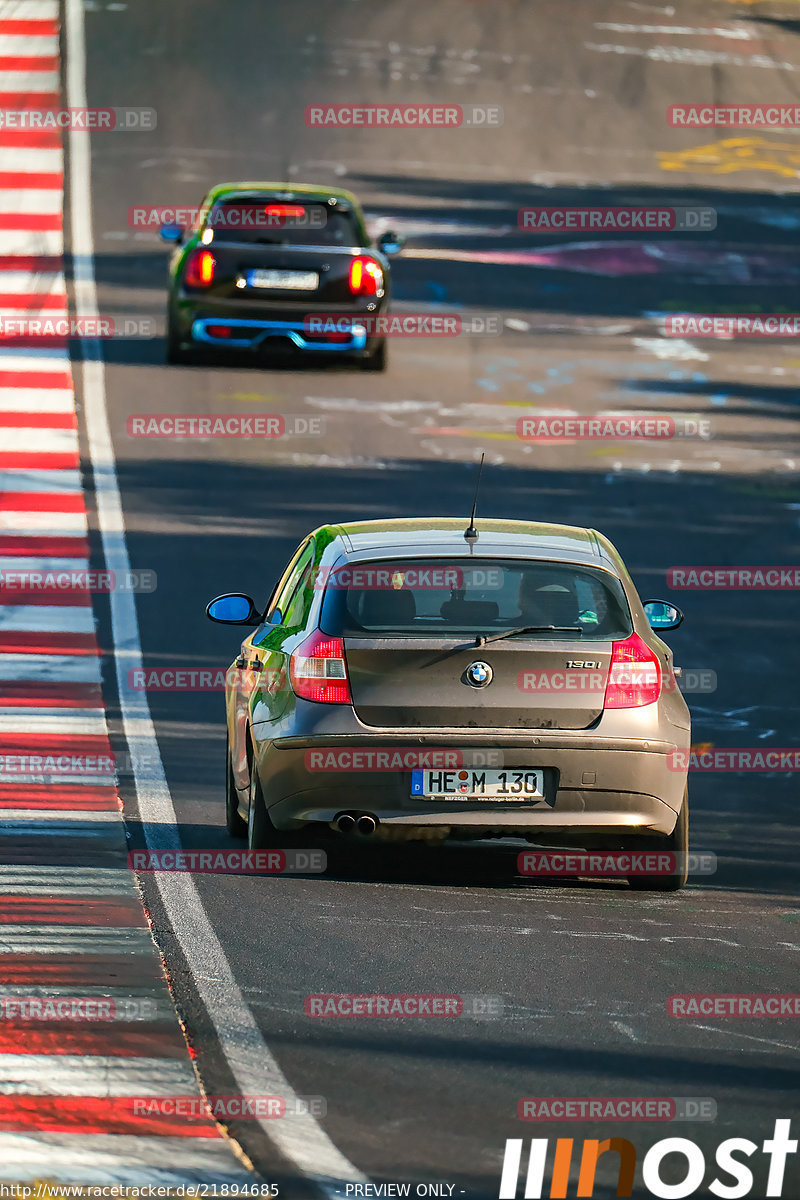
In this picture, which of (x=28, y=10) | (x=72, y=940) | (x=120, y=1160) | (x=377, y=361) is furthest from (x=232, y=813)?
(x=28, y=10)

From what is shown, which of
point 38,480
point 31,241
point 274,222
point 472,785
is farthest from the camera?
point 31,241

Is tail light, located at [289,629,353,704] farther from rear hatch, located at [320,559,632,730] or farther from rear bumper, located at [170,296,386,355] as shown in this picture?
rear bumper, located at [170,296,386,355]

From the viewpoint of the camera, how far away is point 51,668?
1511 cm

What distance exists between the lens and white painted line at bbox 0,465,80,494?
20.2 metres

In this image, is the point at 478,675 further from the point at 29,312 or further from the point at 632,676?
the point at 29,312

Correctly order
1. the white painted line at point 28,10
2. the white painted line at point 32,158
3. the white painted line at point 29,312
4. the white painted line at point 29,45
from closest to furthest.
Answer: the white painted line at point 29,312 < the white painted line at point 32,158 < the white painted line at point 29,45 < the white painted line at point 28,10

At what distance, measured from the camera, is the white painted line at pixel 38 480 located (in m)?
20.2

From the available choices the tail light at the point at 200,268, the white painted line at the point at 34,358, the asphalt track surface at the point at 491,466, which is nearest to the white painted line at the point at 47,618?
the asphalt track surface at the point at 491,466

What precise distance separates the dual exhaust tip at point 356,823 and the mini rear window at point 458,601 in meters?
0.77

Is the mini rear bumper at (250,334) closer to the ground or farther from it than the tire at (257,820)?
farther from it

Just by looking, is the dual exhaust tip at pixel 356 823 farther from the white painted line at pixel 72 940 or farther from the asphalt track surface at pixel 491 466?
the white painted line at pixel 72 940

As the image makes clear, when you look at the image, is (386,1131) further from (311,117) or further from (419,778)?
(311,117)

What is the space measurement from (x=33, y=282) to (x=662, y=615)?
60.1 ft

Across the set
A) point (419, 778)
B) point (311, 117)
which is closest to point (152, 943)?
point (419, 778)
